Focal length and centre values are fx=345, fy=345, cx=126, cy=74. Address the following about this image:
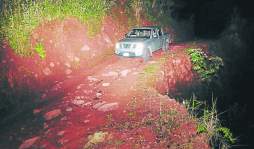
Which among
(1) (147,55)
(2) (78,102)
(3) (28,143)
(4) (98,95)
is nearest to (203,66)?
(1) (147,55)

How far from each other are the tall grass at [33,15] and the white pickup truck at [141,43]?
2557 mm

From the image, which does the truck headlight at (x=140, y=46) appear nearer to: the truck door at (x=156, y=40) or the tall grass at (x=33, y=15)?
the truck door at (x=156, y=40)

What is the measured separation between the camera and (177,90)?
15.7 metres

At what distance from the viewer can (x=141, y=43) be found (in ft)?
55.1

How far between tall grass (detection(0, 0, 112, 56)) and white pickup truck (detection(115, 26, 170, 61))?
256 centimetres

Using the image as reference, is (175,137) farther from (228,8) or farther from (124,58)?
(228,8)

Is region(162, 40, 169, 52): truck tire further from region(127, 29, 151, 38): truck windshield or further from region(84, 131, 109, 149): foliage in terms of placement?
region(84, 131, 109, 149): foliage

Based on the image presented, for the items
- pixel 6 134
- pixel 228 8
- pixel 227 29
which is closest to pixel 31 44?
pixel 6 134

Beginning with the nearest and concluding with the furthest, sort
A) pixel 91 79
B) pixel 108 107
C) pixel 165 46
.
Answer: pixel 108 107 → pixel 91 79 → pixel 165 46

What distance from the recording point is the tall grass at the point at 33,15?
15110 mm

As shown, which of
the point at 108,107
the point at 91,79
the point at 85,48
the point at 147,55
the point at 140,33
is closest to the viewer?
the point at 108,107

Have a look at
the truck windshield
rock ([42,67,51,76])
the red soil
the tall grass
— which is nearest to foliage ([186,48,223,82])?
the red soil

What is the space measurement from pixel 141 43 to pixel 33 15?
534cm

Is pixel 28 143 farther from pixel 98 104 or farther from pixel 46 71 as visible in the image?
pixel 46 71
